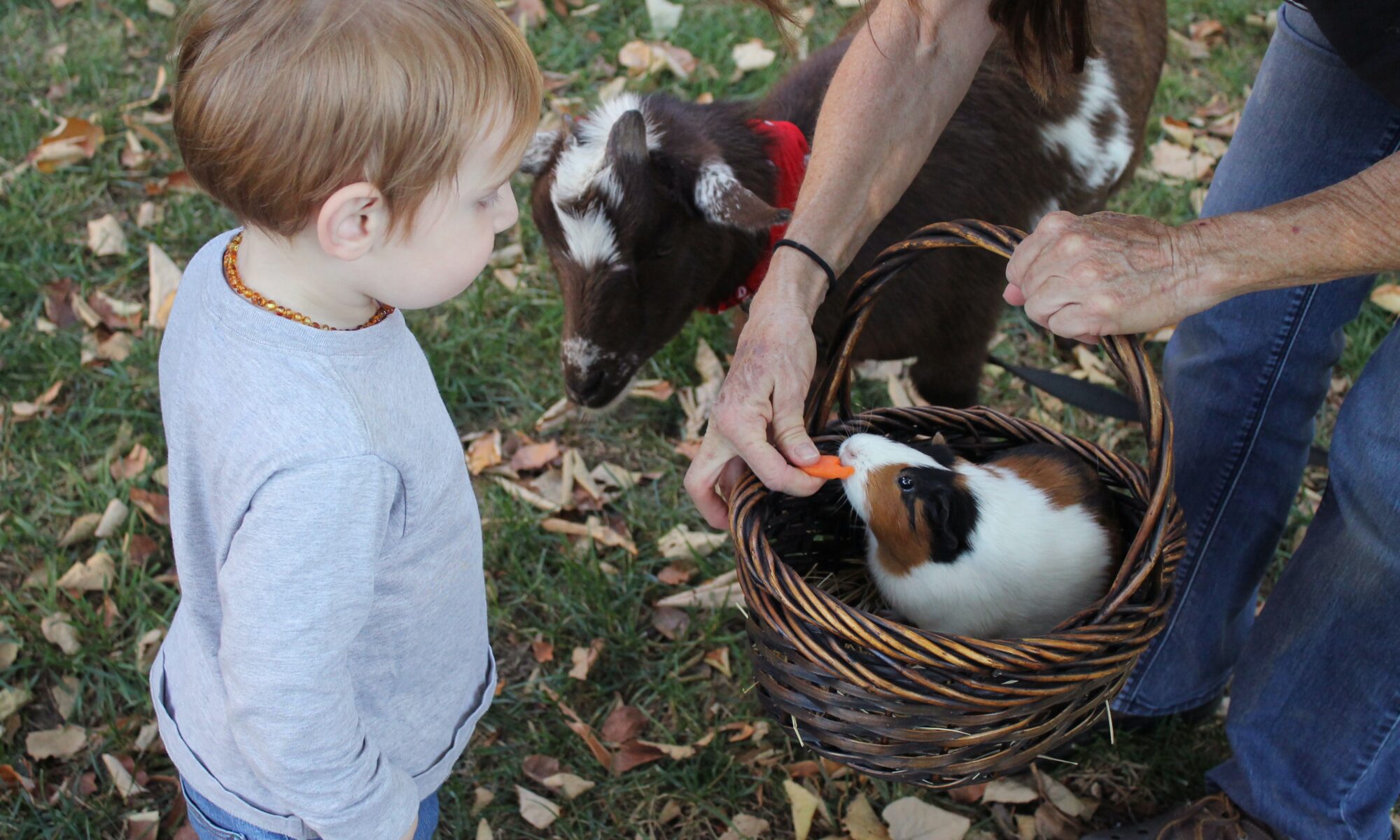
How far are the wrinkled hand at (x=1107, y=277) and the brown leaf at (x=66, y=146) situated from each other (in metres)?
3.94

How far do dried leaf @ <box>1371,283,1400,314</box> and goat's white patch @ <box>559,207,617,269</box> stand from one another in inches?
102

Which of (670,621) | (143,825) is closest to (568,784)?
(670,621)

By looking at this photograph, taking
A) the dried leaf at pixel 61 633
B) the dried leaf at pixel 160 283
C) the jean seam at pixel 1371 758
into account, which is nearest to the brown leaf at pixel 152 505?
the dried leaf at pixel 61 633

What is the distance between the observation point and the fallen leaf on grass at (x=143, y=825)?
8.11ft

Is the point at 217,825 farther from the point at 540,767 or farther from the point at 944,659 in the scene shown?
the point at 944,659

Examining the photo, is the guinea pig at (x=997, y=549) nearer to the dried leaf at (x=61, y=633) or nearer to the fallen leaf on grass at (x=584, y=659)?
the fallen leaf on grass at (x=584, y=659)

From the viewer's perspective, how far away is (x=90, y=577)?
2961 mm

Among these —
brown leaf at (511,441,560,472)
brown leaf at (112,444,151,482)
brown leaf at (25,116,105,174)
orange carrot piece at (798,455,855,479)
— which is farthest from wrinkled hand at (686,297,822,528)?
brown leaf at (25,116,105,174)

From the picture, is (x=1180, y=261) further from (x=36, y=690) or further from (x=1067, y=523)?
(x=36, y=690)

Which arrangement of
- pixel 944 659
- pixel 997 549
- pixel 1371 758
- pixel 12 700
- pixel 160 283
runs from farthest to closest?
pixel 160 283, pixel 12 700, pixel 997 549, pixel 1371 758, pixel 944 659

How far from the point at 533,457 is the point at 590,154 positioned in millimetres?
1030

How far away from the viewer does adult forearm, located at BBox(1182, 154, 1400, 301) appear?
5.42 feet

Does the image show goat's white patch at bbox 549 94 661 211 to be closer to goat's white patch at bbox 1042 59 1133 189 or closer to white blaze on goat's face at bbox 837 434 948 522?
white blaze on goat's face at bbox 837 434 948 522

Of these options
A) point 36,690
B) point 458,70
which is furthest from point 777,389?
point 36,690
